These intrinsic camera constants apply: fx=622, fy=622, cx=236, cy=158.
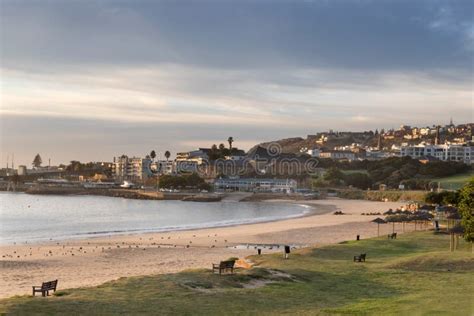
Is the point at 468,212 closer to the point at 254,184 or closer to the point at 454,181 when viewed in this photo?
the point at 454,181

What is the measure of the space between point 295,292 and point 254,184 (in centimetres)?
13246

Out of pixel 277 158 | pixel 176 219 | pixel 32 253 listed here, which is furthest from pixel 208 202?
pixel 32 253

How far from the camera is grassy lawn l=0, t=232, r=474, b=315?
14.7 metres

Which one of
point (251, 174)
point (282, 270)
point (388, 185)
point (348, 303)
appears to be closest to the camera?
point (348, 303)

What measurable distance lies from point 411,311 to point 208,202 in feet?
332

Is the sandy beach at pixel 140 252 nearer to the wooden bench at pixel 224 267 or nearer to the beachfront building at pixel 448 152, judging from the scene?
the wooden bench at pixel 224 267

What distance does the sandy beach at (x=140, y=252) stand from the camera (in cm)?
2675

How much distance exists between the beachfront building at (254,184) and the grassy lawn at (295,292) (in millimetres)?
116547

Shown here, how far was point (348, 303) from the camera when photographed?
54.2ft

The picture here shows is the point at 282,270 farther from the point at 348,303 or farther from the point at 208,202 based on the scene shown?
the point at 208,202

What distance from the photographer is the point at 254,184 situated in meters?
150

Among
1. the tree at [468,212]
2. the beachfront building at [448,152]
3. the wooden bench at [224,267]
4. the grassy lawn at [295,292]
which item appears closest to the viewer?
the grassy lawn at [295,292]

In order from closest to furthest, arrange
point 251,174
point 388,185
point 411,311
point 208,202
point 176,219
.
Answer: point 411,311 → point 176,219 → point 208,202 → point 388,185 → point 251,174

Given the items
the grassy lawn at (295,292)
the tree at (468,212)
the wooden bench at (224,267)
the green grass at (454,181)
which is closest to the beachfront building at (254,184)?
the green grass at (454,181)
